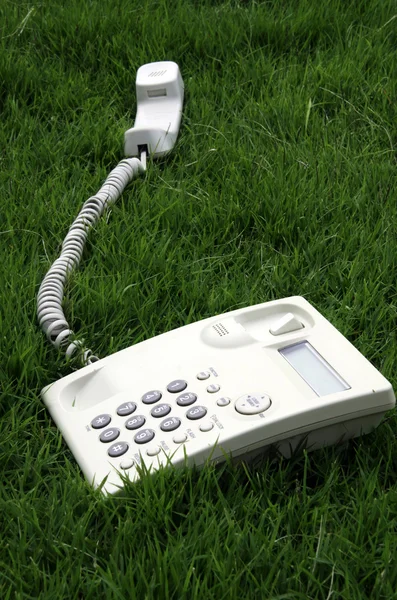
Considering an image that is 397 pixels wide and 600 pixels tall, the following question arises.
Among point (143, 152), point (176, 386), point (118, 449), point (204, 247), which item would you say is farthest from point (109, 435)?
point (143, 152)

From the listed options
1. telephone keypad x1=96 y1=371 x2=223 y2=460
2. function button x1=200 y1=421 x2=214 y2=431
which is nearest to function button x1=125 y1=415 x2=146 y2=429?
telephone keypad x1=96 y1=371 x2=223 y2=460

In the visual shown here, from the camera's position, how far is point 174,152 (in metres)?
2.33

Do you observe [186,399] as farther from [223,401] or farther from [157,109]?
[157,109]

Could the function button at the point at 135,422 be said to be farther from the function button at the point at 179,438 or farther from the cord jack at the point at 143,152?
the cord jack at the point at 143,152

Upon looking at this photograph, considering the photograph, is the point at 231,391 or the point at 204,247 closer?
the point at 231,391

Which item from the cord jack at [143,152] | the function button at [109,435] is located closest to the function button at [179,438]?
the function button at [109,435]

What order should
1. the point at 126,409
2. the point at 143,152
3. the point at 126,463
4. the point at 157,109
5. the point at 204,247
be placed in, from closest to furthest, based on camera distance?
the point at 126,463
the point at 126,409
the point at 204,247
the point at 143,152
the point at 157,109

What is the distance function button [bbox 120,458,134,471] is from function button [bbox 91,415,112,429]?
104 millimetres

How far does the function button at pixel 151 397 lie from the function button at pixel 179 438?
10 cm

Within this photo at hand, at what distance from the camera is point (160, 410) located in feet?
4.59

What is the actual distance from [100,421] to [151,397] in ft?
0.31

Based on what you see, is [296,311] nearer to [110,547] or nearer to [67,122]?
Answer: [110,547]

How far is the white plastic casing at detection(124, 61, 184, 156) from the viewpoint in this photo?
2309 mm

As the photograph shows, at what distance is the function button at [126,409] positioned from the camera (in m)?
1.42
